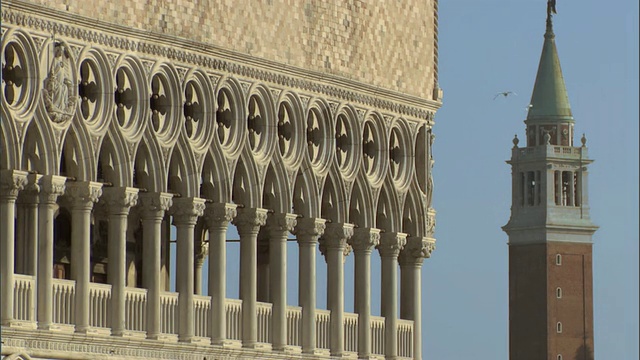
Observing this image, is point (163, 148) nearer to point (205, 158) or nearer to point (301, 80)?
point (205, 158)

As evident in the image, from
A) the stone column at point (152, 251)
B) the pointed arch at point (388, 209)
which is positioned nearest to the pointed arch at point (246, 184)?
the stone column at point (152, 251)

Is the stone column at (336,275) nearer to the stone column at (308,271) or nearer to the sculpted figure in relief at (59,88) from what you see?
the stone column at (308,271)

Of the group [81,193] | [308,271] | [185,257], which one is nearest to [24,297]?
[81,193]

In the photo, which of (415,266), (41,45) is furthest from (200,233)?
(41,45)

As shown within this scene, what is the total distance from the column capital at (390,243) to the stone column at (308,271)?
2.32 m

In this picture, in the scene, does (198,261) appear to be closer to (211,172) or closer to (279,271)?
(279,271)

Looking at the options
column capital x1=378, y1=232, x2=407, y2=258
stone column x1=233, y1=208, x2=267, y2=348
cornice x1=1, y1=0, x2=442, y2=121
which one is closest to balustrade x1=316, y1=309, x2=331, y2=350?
stone column x1=233, y1=208, x2=267, y2=348

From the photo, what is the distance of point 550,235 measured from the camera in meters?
165

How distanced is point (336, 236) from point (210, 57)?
560 centimetres

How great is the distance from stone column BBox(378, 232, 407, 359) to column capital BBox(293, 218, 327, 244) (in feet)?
7.72

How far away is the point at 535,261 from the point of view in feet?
538

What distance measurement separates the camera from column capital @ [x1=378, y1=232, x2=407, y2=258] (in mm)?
52625

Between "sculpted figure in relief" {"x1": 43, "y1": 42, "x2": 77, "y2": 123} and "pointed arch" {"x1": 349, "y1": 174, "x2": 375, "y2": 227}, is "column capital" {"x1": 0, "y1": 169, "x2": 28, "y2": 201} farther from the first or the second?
"pointed arch" {"x1": 349, "y1": 174, "x2": 375, "y2": 227}

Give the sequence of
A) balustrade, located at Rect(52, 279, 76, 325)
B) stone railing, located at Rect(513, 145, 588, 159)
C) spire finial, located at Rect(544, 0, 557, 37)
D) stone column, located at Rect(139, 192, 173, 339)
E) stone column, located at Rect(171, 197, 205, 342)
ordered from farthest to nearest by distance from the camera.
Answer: stone railing, located at Rect(513, 145, 588, 159) < spire finial, located at Rect(544, 0, 557, 37) < stone column, located at Rect(171, 197, 205, 342) < stone column, located at Rect(139, 192, 173, 339) < balustrade, located at Rect(52, 279, 76, 325)
